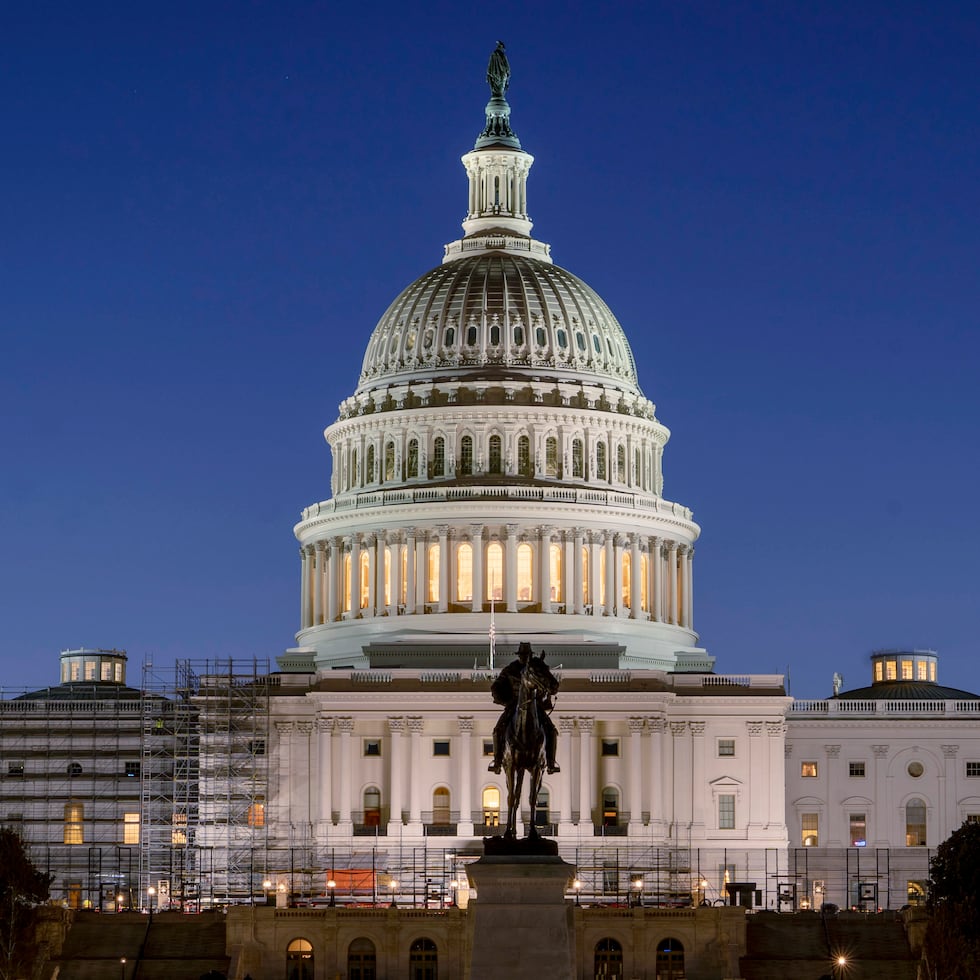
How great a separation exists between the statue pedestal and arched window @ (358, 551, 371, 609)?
107148 millimetres

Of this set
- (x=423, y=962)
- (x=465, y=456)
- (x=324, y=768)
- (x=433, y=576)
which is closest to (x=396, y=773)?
(x=324, y=768)

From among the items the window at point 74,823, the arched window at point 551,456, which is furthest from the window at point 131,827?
the arched window at point 551,456

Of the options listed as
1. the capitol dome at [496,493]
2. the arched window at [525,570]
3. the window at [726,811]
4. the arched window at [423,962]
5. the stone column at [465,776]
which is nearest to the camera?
the arched window at [423,962]

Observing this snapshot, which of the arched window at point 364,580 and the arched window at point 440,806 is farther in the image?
the arched window at point 364,580

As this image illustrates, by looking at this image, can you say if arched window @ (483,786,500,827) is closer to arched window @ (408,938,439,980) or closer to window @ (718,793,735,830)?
window @ (718,793,735,830)

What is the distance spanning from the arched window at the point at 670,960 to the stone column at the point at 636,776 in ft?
113

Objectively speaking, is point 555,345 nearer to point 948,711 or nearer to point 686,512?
point 686,512

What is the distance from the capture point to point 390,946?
122 metres

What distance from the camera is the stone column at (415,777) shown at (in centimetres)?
15688

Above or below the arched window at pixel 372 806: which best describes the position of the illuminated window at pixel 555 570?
above

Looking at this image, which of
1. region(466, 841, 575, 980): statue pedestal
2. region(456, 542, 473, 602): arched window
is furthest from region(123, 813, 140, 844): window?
region(466, 841, 575, 980): statue pedestal

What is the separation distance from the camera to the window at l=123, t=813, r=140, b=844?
162 meters

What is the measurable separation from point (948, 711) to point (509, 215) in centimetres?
4694

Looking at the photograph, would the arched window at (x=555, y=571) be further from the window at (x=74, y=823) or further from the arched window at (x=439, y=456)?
the window at (x=74, y=823)
